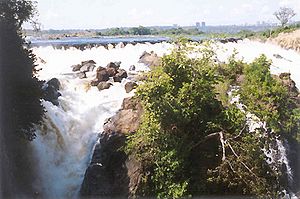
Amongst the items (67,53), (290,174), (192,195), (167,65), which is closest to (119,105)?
(167,65)

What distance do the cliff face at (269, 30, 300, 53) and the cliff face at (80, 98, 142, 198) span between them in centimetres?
1141

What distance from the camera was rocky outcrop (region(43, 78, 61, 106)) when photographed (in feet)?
21.3

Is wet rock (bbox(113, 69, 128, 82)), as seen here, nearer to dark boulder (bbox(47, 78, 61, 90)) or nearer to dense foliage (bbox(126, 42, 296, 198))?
dark boulder (bbox(47, 78, 61, 90))

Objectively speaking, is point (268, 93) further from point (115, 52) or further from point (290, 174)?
point (115, 52)

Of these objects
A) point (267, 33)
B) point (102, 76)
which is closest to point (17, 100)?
point (102, 76)

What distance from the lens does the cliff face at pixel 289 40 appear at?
16491mm

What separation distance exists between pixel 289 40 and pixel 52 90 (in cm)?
1263

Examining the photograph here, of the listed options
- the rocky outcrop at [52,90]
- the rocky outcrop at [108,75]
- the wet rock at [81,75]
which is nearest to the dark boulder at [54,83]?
the rocky outcrop at [52,90]

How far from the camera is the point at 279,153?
546cm

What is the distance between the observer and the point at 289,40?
57.0ft

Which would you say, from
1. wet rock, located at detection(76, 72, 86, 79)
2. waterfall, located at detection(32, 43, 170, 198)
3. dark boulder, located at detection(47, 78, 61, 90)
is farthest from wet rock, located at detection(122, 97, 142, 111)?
wet rock, located at detection(76, 72, 86, 79)

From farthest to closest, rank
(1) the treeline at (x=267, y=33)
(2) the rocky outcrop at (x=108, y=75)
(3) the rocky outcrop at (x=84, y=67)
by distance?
(1) the treeline at (x=267, y=33), (3) the rocky outcrop at (x=84, y=67), (2) the rocky outcrop at (x=108, y=75)

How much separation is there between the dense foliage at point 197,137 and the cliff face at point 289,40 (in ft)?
36.8

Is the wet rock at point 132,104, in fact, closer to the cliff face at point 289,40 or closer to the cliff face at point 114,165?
the cliff face at point 114,165
